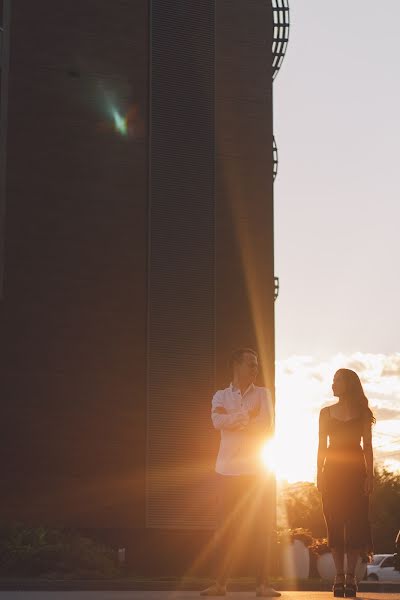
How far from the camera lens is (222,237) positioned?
36531 millimetres

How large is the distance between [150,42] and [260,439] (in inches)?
1062

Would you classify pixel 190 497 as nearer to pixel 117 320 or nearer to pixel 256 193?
pixel 117 320

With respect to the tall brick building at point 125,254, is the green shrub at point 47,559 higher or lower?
lower

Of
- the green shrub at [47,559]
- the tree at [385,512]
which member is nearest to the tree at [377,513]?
the tree at [385,512]

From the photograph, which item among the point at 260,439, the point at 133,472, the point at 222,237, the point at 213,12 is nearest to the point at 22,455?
the point at 133,472

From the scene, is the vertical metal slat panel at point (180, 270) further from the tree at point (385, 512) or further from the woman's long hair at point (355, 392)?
the tree at point (385, 512)

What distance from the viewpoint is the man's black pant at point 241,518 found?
11.0 m

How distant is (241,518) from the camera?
1116 centimetres

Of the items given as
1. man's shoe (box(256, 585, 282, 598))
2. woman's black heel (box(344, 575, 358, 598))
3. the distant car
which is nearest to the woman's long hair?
woman's black heel (box(344, 575, 358, 598))

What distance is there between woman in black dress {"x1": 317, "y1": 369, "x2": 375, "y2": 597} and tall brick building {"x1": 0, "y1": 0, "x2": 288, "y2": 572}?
2235 cm

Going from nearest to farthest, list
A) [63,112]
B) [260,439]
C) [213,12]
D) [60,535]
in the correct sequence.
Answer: [260,439] < [60,535] < [63,112] < [213,12]

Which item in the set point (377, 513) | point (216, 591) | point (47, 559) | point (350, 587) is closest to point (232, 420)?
point (216, 591)

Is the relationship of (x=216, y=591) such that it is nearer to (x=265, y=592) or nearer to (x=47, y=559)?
(x=265, y=592)

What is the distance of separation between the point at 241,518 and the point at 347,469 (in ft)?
3.86
